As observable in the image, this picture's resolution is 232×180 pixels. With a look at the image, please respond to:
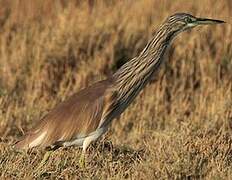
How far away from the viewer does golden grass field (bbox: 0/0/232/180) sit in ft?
17.1

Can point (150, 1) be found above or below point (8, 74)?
above

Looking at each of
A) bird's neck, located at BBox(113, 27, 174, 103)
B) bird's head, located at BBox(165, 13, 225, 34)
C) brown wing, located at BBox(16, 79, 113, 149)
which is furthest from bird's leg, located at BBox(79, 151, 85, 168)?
bird's head, located at BBox(165, 13, 225, 34)

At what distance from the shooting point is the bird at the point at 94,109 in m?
5.26

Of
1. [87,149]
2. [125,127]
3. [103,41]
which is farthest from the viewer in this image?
[103,41]

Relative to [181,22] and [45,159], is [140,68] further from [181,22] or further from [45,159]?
[45,159]

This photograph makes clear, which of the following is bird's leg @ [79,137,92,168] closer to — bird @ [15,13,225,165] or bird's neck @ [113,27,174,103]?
A: bird @ [15,13,225,165]

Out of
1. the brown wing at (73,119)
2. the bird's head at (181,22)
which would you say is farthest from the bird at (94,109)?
the bird's head at (181,22)

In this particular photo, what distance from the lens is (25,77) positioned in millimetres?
8016

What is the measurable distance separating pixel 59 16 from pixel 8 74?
120 centimetres

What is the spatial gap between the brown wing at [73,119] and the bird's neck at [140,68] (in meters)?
0.09

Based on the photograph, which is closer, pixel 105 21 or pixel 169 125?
pixel 169 125

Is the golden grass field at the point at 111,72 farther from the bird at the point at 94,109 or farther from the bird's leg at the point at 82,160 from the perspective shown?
the bird at the point at 94,109

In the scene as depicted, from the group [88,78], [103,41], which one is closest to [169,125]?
[88,78]

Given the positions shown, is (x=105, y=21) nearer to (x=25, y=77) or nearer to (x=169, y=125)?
(x=25, y=77)
